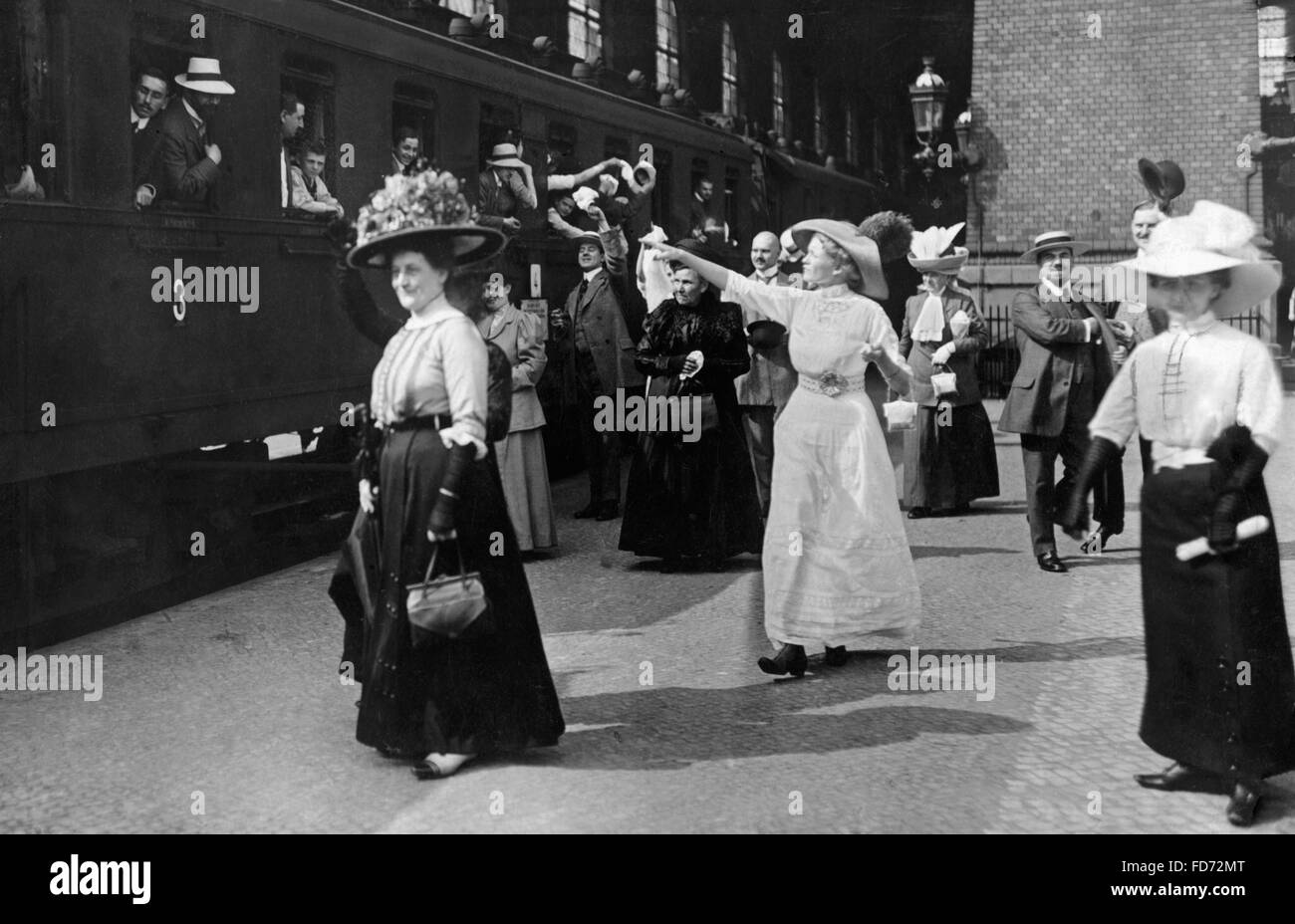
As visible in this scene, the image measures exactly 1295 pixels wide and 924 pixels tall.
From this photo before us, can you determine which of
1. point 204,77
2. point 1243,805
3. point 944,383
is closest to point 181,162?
point 204,77

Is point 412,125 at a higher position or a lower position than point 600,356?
higher

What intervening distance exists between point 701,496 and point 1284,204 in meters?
18.8

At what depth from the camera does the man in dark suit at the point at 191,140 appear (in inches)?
329

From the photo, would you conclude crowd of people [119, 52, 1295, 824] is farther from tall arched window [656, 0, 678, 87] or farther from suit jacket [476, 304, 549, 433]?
tall arched window [656, 0, 678, 87]

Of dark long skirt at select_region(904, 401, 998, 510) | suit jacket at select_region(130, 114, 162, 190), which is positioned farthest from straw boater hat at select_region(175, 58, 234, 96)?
dark long skirt at select_region(904, 401, 998, 510)

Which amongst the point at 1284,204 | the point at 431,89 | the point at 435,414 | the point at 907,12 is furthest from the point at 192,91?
the point at 907,12

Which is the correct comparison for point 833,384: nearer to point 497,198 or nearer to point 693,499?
point 693,499

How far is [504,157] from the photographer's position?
12.7 meters

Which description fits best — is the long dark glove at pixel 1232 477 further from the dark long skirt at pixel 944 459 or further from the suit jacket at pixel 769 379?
the dark long skirt at pixel 944 459

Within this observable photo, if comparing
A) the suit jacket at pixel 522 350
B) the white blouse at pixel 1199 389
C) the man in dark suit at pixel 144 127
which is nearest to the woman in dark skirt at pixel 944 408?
the suit jacket at pixel 522 350

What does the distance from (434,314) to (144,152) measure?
368cm

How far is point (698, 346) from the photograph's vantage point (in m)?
9.48

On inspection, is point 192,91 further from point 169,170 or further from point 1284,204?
point 1284,204

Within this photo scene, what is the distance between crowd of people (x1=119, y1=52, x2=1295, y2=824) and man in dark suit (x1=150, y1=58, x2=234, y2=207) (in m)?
0.02
